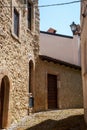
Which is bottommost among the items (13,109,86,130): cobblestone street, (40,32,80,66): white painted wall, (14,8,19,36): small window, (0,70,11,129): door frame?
(13,109,86,130): cobblestone street

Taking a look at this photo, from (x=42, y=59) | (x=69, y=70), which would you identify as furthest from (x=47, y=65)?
(x=69, y=70)

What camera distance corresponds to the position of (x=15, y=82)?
10.1 metres

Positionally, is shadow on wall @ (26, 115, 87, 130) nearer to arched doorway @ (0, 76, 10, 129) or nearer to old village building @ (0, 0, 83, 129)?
arched doorway @ (0, 76, 10, 129)

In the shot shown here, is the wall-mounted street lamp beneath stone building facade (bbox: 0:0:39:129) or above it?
above

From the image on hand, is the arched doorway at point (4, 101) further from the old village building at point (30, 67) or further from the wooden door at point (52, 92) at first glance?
the wooden door at point (52, 92)

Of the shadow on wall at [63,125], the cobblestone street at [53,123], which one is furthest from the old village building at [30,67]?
the shadow on wall at [63,125]

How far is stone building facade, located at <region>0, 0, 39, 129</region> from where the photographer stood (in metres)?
9.05

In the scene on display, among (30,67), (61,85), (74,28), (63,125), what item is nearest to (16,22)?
(30,67)

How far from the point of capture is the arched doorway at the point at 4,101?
8.99 meters

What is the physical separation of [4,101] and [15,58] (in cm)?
198

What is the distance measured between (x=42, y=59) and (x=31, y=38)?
1.67 meters

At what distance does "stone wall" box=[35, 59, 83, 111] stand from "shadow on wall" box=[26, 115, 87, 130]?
4.07 metres

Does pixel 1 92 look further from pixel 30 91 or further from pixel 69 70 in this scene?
pixel 69 70

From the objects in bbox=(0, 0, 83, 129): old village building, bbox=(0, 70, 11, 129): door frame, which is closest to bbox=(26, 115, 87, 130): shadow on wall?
bbox=(0, 70, 11, 129): door frame
